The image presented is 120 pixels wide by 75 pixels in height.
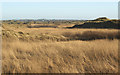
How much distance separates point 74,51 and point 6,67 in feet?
8.61

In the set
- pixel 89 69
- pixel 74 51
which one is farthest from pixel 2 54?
pixel 89 69

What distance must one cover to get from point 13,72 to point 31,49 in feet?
7.78

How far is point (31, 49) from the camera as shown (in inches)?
243

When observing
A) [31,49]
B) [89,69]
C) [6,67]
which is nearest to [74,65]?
[89,69]

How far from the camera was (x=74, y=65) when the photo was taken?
14.1 ft

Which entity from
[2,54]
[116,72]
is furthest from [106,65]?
[2,54]

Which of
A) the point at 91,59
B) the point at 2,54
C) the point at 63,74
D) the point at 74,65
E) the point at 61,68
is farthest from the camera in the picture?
the point at 2,54

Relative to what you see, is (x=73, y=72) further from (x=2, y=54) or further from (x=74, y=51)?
(x=2, y=54)

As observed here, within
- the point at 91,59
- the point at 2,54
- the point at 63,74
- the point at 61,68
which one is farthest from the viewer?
the point at 2,54

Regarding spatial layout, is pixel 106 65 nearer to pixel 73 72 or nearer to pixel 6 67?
pixel 73 72

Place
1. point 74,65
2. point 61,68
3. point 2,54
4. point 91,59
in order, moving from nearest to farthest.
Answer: point 61,68
point 74,65
point 91,59
point 2,54

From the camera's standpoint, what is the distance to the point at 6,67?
420 cm

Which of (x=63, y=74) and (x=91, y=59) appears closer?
(x=63, y=74)

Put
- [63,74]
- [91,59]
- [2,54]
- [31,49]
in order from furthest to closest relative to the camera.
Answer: [31,49] → [2,54] → [91,59] → [63,74]
